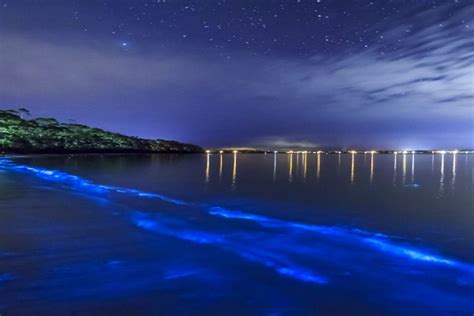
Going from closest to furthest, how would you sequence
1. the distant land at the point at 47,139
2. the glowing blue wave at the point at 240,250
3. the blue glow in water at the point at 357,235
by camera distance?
the glowing blue wave at the point at 240,250, the blue glow in water at the point at 357,235, the distant land at the point at 47,139

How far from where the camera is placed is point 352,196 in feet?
83.5

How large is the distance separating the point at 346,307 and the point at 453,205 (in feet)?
59.6

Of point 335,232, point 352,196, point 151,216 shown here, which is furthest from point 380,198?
point 151,216

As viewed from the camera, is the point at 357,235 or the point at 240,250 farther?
the point at 357,235

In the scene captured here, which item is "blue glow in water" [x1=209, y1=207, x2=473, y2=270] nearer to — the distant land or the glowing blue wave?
the glowing blue wave

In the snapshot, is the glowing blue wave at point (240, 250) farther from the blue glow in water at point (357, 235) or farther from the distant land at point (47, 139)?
the distant land at point (47, 139)

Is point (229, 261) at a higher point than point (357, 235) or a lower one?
higher

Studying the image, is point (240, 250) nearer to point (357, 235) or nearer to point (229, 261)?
point (229, 261)

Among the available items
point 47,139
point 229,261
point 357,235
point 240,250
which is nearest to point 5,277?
point 229,261

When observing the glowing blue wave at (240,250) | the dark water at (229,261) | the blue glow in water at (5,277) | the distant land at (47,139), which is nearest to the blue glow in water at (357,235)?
the dark water at (229,261)

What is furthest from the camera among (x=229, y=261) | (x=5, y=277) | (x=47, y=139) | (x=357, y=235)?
(x=47, y=139)

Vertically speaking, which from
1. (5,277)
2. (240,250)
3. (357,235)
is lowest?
(357,235)

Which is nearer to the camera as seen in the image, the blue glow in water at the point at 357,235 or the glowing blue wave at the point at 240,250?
the glowing blue wave at the point at 240,250

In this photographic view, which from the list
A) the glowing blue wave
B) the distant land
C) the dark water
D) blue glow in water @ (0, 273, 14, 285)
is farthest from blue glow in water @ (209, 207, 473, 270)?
the distant land
